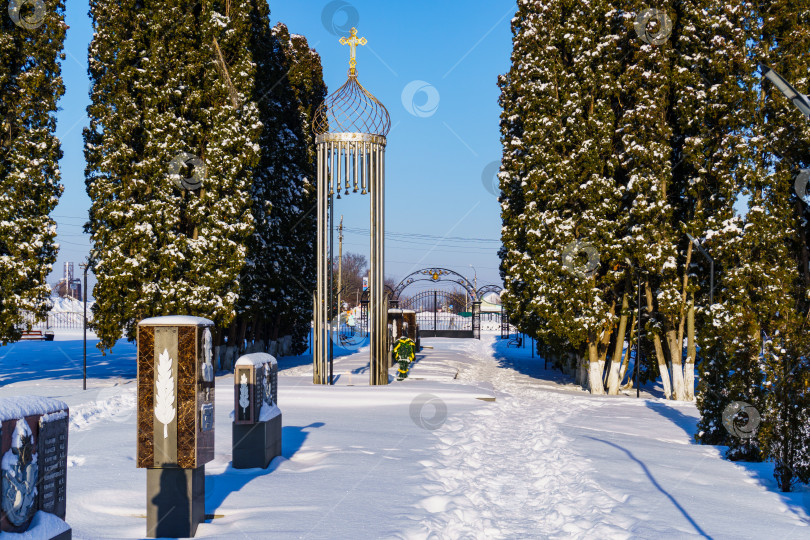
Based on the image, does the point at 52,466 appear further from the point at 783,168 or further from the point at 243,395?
the point at 783,168

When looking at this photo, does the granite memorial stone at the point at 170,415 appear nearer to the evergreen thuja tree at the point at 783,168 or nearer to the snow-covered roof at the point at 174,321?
the snow-covered roof at the point at 174,321

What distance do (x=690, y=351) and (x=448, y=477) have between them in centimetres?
1418

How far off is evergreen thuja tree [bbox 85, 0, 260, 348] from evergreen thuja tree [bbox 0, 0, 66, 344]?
171 cm

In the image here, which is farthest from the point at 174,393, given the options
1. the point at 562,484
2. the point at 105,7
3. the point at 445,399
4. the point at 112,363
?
the point at 112,363

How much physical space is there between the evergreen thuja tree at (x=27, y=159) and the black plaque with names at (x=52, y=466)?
671 inches

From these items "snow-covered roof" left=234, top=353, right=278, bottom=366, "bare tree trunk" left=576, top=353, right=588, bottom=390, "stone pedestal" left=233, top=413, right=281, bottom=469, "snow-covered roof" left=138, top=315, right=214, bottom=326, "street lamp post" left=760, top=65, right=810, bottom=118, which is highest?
"street lamp post" left=760, top=65, right=810, bottom=118

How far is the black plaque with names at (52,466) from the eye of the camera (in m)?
4.25

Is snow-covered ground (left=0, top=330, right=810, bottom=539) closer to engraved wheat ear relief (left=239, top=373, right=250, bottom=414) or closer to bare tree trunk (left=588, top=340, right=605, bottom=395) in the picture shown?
engraved wheat ear relief (left=239, top=373, right=250, bottom=414)

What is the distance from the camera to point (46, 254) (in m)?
20.2

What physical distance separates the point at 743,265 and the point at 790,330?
30.9 feet

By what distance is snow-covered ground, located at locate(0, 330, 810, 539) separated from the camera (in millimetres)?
6676

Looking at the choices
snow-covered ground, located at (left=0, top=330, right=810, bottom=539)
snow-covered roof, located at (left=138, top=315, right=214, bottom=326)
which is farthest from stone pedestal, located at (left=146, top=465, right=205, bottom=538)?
snow-covered roof, located at (left=138, top=315, right=214, bottom=326)

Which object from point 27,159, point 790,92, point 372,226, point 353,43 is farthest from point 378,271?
point 790,92

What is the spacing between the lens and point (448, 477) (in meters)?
8.70
